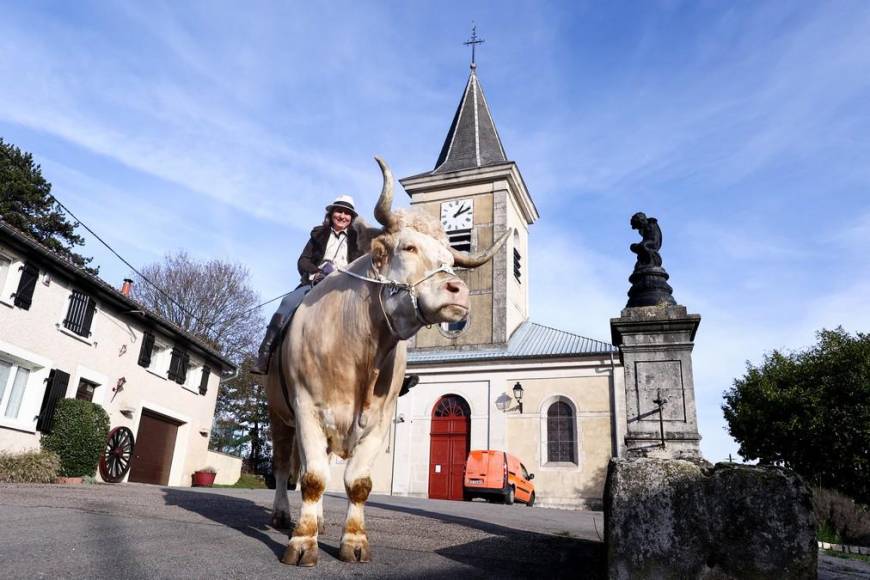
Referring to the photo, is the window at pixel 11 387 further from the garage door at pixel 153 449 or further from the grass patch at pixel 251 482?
the grass patch at pixel 251 482

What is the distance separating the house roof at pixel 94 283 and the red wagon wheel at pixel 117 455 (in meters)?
3.50

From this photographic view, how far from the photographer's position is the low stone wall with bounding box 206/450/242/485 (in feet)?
72.8

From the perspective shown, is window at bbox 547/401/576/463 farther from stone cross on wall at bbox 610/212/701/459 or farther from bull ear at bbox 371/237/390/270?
bull ear at bbox 371/237/390/270

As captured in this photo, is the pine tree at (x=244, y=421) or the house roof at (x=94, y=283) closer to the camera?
the house roof at (x=94, y=283)

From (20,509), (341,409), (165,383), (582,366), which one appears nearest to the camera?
(341,409)

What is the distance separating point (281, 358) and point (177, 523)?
145 cm

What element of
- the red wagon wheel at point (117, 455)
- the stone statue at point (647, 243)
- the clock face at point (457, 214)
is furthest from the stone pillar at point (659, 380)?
the clock face at point (457, 214)

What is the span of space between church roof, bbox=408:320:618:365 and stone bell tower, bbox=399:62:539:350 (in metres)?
0.52

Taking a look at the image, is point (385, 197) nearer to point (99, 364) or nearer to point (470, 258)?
point (470, 258)

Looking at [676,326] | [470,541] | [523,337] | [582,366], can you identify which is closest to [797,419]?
[582,366]

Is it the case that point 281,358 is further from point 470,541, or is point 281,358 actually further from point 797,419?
point 797,419

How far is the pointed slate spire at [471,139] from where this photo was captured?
30.3 meters

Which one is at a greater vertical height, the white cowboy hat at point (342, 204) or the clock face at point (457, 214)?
the clock face at point (457, 214)

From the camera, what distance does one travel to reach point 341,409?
146 inches
